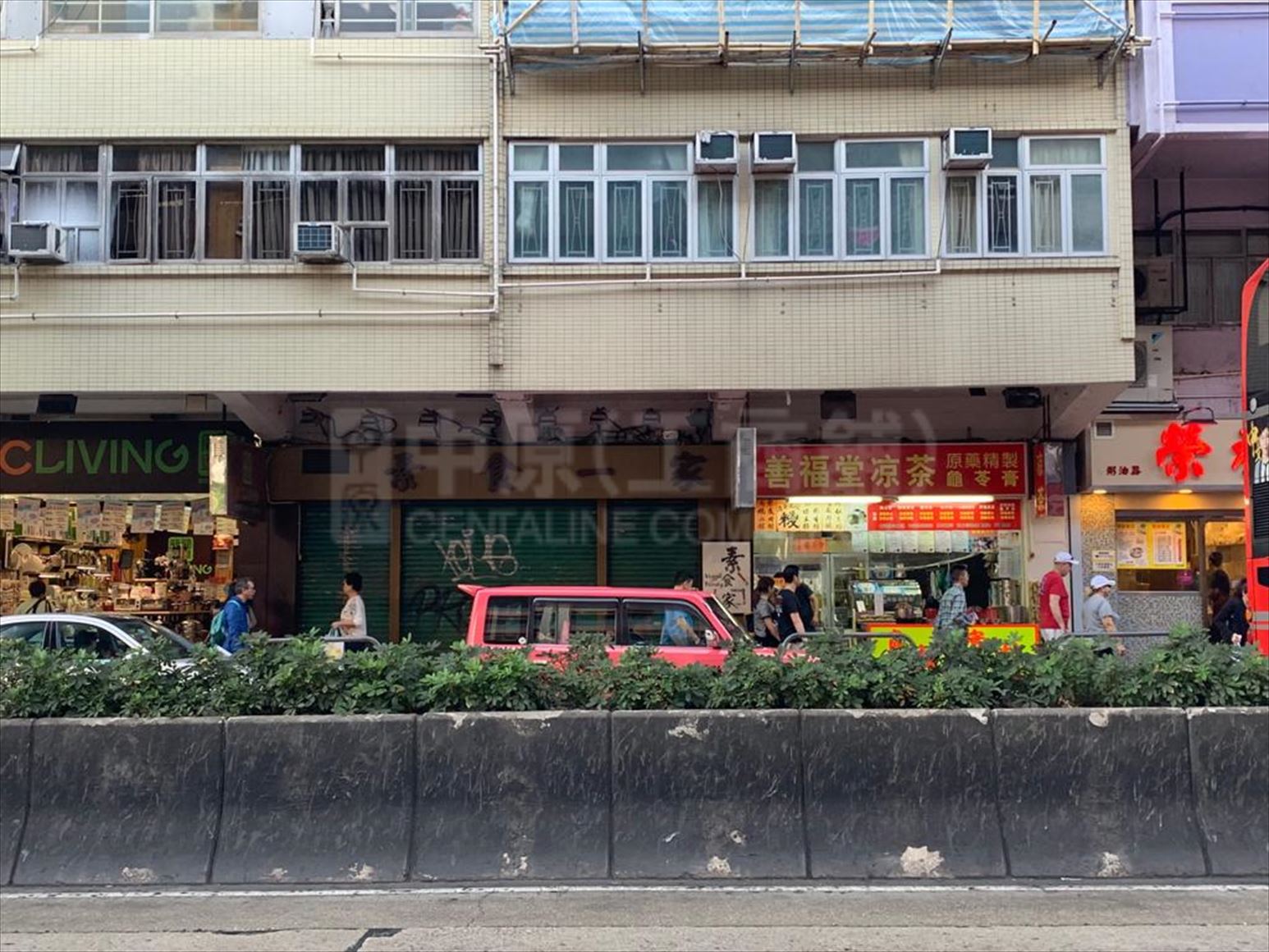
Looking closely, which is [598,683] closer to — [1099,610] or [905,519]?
[1099,610]

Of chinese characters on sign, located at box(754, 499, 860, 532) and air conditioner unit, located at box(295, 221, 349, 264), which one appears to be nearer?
air conditioner unit, located at box(295, 221, 349, 264)

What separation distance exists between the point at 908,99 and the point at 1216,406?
591cm

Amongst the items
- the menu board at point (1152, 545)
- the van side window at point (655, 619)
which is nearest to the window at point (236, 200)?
the van side window at point (655, 619)

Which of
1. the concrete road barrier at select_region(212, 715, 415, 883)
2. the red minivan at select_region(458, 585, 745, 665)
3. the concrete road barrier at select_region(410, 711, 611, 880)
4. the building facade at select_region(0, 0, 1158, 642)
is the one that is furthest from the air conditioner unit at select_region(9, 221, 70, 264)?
the concrete road barrier at select_region(410, 711, 611, 880)

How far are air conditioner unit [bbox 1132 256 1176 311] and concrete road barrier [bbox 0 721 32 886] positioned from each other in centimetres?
1383

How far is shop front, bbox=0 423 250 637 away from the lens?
53.4ft

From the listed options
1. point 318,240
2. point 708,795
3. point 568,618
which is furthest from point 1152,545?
point 708,795

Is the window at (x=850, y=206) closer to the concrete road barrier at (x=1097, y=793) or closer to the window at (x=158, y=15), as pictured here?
the window at (x=158, y=15)

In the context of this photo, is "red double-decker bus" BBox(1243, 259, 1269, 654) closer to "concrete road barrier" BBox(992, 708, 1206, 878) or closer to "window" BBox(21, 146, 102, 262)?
"concrete road barrier" BBox(992, 708, 1206, 878)

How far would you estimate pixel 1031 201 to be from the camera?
45.5ft

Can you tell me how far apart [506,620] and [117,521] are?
8.83 metres

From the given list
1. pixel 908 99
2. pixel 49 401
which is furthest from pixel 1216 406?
pixel 49 401

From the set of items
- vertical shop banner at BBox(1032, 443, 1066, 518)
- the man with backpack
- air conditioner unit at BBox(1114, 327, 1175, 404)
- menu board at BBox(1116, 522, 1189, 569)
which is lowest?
the man with backpack

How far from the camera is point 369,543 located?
56.1ft
